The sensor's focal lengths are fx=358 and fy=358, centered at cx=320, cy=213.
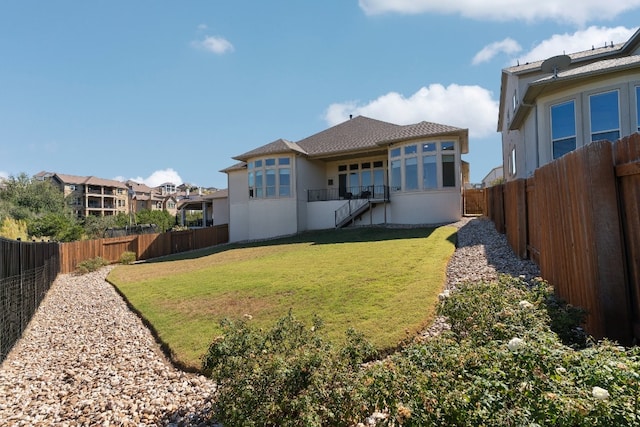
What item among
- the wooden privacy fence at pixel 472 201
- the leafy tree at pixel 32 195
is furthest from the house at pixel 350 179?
the leafy tree at pixel 32 195

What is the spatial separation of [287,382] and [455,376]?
144cm

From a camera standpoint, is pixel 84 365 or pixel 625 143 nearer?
pixel 625 143

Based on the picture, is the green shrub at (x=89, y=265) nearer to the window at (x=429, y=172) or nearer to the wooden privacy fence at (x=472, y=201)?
the window at (x=429, y=172)

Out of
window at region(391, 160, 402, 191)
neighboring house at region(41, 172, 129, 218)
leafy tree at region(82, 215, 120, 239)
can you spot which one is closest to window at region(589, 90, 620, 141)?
window at region(391, 160, 402, 191)

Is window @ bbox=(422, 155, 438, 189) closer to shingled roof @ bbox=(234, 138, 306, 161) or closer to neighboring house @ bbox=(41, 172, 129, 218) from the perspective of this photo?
shingled roof @ bbox=(234, 138, 306, 161)

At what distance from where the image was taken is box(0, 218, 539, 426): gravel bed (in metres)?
4.33

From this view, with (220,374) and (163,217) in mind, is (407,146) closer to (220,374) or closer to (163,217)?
(220,374)

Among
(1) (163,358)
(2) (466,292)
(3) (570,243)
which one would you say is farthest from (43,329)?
(3) (570,243)

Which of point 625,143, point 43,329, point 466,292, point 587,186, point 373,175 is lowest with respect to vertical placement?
point 43,329

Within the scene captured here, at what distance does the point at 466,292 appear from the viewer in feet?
13.6

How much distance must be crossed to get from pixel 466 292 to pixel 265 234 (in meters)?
19.8

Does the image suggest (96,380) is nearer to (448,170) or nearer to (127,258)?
(127,258)

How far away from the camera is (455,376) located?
2.45m

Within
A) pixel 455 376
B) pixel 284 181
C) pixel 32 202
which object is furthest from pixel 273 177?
pixel 32 202
